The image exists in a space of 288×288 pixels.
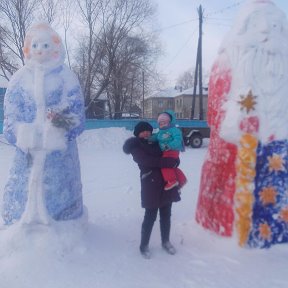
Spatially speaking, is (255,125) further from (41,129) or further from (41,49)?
(41,49)

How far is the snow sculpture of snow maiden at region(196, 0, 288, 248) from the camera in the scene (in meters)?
3.72

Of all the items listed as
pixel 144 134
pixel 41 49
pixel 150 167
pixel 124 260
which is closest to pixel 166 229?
pixel 124 260

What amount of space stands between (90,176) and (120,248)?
14.6 feet

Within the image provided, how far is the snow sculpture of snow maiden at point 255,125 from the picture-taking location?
3.72 meters

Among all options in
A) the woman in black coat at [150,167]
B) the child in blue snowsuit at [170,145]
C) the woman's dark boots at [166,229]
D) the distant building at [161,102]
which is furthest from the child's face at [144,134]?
the distant building at [161,102]

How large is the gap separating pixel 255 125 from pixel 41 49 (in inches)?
86.4

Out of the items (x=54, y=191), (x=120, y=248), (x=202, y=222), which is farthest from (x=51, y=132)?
(x=202, y=222)

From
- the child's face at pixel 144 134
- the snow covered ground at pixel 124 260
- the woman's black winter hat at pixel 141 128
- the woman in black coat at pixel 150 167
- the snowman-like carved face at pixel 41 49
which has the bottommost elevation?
the snow covered ground at pixel 124 260

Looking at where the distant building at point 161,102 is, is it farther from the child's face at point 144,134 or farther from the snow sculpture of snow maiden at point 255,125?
the child's face at point 144,134

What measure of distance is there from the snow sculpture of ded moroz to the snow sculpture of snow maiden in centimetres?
152

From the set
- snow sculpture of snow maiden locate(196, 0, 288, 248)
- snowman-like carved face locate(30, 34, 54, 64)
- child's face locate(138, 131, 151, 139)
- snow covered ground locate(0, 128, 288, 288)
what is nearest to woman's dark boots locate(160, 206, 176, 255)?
snow covered ground locate(0, 128, 288, 288)

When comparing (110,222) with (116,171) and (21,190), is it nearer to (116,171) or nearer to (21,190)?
(21,190)

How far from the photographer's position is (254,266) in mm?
3609

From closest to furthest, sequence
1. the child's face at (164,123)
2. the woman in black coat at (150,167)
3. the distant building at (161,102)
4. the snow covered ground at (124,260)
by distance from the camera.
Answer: the snow covered ground at (124,260), the woman in black coat at (150,167), the child's face at (164,123), the distant building at (161,102)
